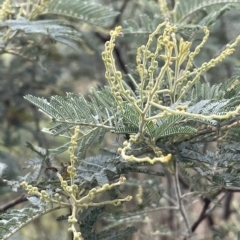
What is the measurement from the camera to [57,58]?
167cm

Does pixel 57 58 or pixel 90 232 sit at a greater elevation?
pixel 57 58

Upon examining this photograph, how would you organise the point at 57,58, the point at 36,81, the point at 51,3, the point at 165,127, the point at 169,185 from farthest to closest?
the point at 169,185, the point at 57,58, the point at 36,81, the point at 51,3, the point at 165,127

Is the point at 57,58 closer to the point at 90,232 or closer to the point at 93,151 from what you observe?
the point at 93,151

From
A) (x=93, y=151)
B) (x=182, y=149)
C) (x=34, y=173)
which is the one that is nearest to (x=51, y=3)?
(x=34, y=173)

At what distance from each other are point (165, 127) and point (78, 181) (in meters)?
0.16

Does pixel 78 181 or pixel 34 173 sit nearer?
pixel 78 181

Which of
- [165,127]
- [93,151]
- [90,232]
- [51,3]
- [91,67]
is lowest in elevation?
[90,232]

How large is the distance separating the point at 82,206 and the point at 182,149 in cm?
17

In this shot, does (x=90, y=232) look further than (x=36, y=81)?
No

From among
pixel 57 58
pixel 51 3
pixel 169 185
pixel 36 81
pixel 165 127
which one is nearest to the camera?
pixel 165 127

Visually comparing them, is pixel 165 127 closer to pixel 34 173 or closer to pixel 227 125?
pixel 227 125

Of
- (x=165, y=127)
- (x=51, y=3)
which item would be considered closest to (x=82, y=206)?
(x=165, y=127)

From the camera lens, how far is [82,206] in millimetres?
657

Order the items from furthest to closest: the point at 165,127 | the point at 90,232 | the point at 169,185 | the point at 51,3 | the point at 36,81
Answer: the point at 169,185, the point at 36,81, the point at 51,3, the point at 90,232, the point at 165,127
